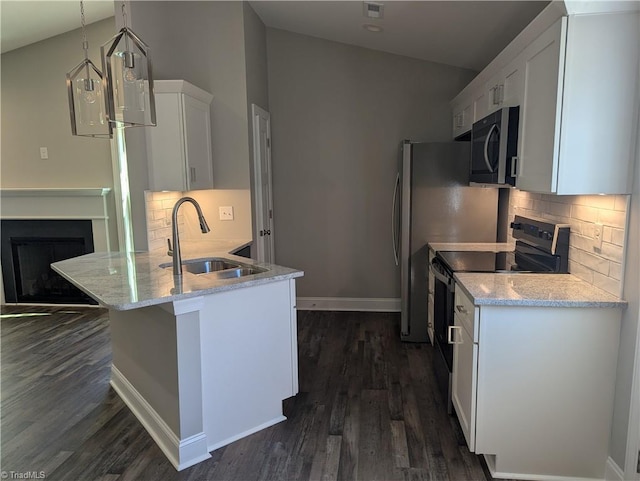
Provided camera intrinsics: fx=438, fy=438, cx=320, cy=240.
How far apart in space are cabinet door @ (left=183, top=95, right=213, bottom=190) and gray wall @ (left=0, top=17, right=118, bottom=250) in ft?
5.60

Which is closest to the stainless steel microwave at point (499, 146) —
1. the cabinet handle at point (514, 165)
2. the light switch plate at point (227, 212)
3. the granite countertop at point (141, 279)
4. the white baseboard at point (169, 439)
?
the cabinet handle at point (514, 165)

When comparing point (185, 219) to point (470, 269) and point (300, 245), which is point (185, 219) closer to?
point (300, 245)

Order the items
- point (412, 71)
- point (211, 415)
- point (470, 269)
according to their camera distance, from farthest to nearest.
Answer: point (412, 71), point (470, 269), point (211, 415)

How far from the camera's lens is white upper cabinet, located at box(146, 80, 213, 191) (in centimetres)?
320

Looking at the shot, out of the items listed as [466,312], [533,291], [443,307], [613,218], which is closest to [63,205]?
[443,307]

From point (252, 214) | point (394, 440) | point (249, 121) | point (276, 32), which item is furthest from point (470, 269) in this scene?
point (276, 32)

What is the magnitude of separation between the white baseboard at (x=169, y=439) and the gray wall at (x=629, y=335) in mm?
1945

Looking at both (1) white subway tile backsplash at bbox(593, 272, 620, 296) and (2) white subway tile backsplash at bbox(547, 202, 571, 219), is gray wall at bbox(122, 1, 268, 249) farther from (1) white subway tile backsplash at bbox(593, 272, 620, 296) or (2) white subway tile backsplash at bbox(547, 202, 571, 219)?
(1) white subway tile backsplash at bbox(593, 272, 620, 296)

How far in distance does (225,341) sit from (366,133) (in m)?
2.92

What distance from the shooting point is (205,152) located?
3602mm

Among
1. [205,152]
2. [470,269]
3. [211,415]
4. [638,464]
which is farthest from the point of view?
[205,152]

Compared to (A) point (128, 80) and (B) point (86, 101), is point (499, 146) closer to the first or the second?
(A) point (128, 80)

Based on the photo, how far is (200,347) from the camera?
2211 millimetres

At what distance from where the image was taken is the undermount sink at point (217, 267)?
2699 millimetres
